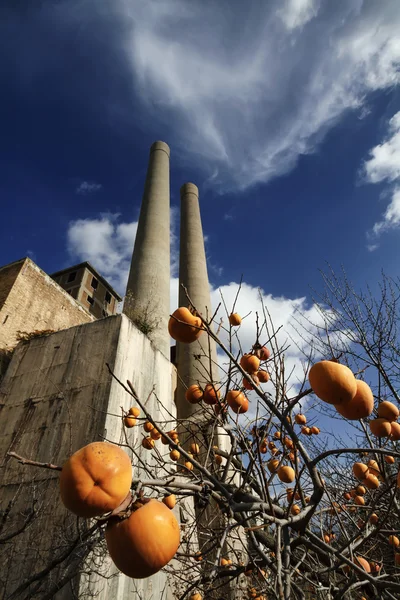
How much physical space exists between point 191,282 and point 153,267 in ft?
11.2

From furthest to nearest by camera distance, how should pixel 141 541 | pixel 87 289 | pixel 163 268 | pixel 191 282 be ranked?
pixel 87 289 → pixel 191 282 → pixel 163 268 → pixel 141 541

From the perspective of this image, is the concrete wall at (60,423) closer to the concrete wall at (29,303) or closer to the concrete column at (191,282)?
the concrete wall at (29,303)

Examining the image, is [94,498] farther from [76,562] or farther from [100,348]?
[100,348]

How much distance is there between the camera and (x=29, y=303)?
8.51 meters

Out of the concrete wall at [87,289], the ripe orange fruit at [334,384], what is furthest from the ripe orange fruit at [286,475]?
the concrete wall at [87,289]

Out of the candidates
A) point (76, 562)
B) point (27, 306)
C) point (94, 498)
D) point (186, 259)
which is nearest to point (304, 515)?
point (94, 498)

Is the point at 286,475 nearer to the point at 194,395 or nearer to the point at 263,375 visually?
the point at 263,375

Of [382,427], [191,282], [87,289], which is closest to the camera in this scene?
[382,427]

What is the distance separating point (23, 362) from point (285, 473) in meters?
5.79

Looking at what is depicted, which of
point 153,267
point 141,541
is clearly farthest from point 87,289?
point 141,541

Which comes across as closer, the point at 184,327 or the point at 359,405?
the point at 359,405

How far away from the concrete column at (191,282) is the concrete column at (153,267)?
1.13 metres

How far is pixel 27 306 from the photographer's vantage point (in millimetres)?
8391

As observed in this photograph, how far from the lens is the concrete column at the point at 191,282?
12.1m
